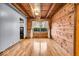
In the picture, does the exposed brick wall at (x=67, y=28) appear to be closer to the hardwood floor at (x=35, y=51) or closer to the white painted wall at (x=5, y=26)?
the hardwood floor at (x=35, y=51)

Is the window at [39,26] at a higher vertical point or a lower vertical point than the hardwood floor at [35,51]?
higher

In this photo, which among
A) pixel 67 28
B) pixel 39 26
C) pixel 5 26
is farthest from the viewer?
pixel 39 26

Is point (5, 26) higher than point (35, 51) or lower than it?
higher

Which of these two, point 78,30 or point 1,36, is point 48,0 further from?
point 1,36

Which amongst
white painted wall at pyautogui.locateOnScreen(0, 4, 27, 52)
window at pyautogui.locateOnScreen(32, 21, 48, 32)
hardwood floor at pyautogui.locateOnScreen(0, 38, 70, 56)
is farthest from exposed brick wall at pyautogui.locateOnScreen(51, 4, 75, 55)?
window at pyautogui.locateOnScreen(32, 21, 48, 32)

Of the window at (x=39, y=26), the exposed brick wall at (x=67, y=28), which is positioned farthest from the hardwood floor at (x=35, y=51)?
the window at (x=39, y=26)

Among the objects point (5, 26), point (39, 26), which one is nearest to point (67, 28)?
point (5, 26)

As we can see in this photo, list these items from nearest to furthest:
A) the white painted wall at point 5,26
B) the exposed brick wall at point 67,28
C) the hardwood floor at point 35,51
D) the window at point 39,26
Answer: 1. the exposed brick wall at point 67,28
2. the hardwood floor at point 35,51
3. the white painted wall at point 5,26
4. the window at point 39,26

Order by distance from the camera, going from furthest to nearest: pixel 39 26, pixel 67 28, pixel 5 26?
1. pixel 39 26
2. pixel 67 28
3. pixel 5 26

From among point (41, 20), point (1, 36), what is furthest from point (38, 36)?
point (1, 36)

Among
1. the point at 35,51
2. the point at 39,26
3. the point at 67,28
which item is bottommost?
the point at 35,51

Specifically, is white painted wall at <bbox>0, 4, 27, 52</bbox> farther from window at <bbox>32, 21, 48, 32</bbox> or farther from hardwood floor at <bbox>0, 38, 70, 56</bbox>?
window at <bbox>32, 21, 48, 32</bbox>

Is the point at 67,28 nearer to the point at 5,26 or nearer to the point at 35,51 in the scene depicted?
the point at 35,51

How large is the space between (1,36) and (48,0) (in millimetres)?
3668
